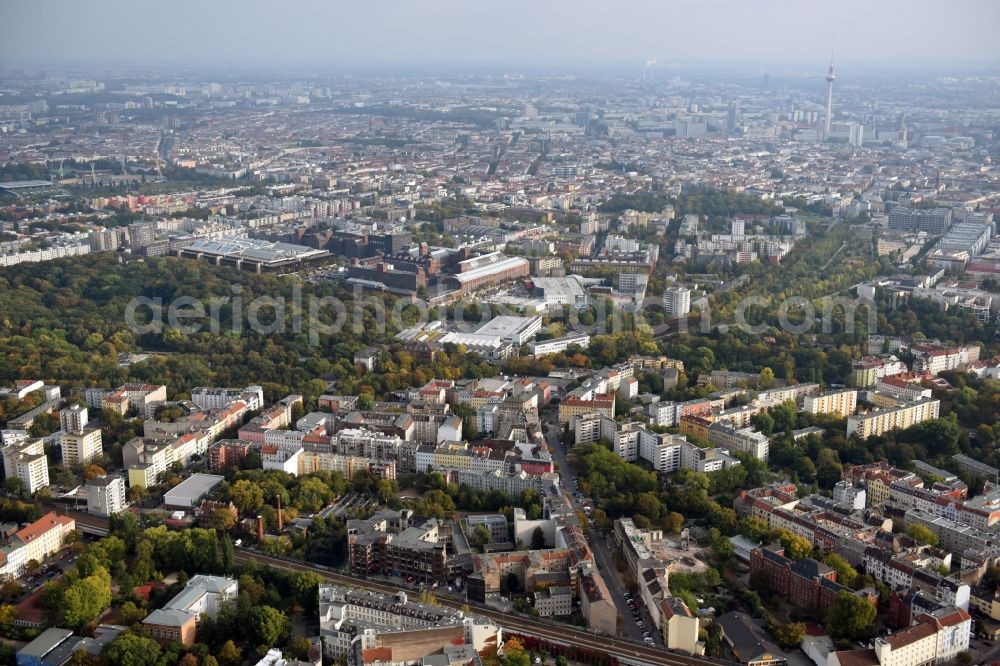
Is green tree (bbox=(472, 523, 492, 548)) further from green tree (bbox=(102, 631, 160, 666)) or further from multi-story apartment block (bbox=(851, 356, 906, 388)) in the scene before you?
multi-story apartment block (bbox=(851, 356, 906, 388))

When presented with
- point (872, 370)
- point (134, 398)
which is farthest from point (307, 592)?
point (872, 370)

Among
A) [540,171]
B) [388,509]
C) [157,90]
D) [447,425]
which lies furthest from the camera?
[157,90]

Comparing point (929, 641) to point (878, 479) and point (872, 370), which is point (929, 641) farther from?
point (872, 370)

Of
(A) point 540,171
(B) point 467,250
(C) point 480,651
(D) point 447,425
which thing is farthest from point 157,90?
(C) point 480,651

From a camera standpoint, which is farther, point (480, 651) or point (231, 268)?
point (231, 268)

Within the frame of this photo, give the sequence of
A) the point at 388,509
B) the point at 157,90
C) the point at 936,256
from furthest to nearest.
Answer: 1. the point at 157,90
2. the point at 936,256
3. the point at 388,509

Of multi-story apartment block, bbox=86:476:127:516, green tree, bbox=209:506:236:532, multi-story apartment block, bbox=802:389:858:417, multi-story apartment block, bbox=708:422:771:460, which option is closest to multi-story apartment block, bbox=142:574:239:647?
green tree, bbox=209:506:236:532

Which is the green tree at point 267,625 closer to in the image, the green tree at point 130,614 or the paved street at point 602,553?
the green tree at point 130,614

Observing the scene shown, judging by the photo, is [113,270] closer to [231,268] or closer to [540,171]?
[231,268]

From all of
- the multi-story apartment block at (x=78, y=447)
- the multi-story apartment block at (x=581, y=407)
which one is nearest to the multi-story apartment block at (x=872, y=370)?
the multi-story apartment block at (x=581, y=407)
